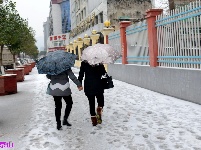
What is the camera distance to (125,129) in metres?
5.32

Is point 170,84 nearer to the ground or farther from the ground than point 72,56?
nearer to the ground

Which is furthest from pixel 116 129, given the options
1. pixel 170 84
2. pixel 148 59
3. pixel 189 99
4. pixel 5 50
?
pixel 5 50

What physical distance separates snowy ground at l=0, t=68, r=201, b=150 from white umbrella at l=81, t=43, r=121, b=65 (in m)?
1.33

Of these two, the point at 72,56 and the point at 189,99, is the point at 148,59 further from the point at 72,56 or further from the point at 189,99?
the point at 72,56

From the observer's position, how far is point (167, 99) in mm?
7926

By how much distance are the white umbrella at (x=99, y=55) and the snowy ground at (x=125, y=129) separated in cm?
133

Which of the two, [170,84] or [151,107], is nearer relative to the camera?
[151,107]

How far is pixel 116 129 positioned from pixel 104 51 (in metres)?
1.52

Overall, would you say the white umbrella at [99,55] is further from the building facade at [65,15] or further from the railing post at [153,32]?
the building facade at [65,15]

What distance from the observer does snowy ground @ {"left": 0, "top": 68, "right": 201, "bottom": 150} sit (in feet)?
14.7

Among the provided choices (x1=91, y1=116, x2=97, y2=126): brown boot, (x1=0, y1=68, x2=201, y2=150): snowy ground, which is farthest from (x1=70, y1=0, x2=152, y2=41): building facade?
(x1=91, y1=116, x2=97, y2=126): brown boot

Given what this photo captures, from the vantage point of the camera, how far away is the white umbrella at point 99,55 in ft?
17.1

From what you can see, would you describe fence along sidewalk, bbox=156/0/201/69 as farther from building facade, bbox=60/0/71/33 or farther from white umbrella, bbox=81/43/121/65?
building facade, bbox=60/0/71/33

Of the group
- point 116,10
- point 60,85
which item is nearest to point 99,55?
point 60,85
